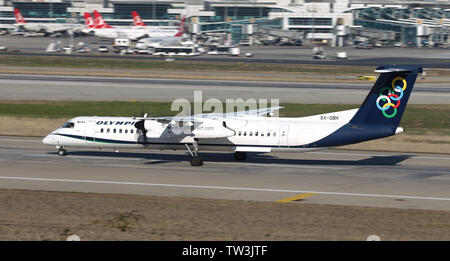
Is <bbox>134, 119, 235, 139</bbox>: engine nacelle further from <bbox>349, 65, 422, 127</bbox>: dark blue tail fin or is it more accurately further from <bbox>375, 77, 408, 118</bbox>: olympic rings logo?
<bbox>375, 77, 408, 118</bbox>: olympic rings logo

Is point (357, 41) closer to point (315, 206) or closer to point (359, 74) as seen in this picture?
point (359, 74)

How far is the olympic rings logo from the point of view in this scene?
1361 inches

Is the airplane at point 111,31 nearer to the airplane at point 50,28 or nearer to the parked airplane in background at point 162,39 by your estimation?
the parked airplane in background at point 162,39

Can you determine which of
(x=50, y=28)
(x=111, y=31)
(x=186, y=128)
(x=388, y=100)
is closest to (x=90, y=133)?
(x=186, y=128)

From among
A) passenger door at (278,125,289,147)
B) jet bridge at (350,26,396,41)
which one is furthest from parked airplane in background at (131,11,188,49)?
passenger door at (278,125,289,147)

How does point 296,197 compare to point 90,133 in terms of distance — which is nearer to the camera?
point 296,197

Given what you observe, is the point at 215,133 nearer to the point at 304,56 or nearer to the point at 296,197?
the point at 296,197

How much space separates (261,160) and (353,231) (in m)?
18.4

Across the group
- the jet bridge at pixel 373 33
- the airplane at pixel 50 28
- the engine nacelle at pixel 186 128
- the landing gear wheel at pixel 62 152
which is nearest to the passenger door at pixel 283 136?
the engine nacelle at pixel 186 128

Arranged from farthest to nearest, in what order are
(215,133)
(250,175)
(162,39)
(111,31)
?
(111,31) < (162,39) < (215,133) < (250,175)

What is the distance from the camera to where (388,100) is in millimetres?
34812

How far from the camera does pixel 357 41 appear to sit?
166750 millimetres

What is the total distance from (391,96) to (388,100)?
274 millimetres
